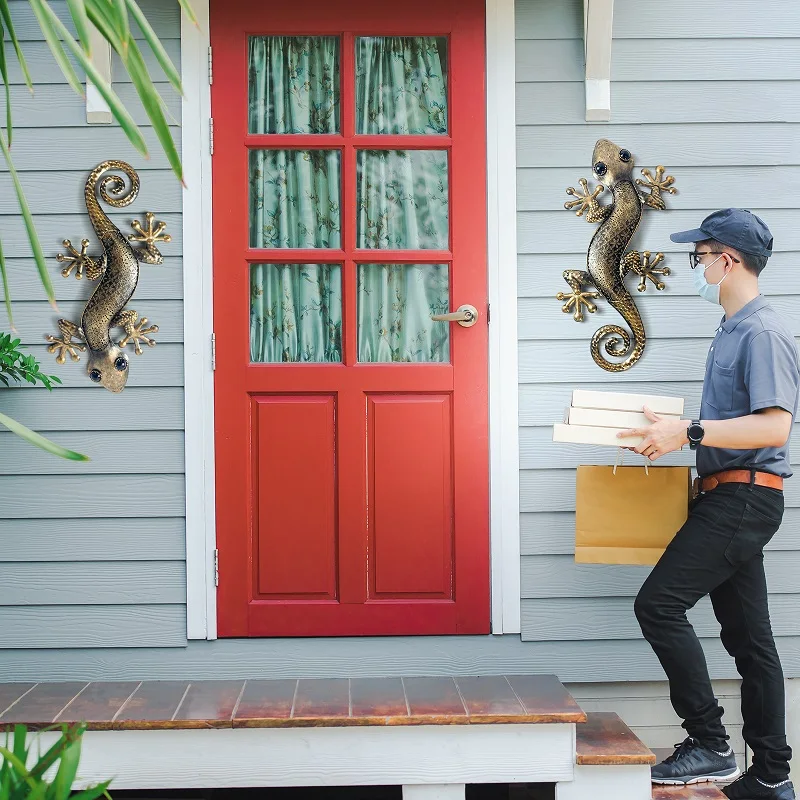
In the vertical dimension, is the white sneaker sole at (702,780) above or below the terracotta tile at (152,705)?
below

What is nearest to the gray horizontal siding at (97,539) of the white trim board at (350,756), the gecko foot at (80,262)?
the white trim board at (350,756)

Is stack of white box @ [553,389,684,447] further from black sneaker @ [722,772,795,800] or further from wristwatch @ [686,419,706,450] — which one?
black sneaker @ [722,772,795,800]

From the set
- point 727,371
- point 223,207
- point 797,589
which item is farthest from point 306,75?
point 797,589

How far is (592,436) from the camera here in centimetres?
254

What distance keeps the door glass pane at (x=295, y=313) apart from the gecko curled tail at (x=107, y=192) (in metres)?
0.45

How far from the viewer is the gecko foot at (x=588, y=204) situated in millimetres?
3021

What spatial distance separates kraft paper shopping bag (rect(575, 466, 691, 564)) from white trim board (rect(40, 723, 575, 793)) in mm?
500

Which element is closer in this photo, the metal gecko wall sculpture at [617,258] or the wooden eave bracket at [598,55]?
the wooden eave bracket at [598,55]

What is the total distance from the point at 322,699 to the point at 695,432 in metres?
1.29

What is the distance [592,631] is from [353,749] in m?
0.90

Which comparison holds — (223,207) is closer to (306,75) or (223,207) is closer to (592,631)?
(306,75)

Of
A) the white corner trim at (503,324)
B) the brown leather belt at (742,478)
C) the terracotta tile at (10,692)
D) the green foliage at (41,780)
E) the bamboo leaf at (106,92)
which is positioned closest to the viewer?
the bamboo leaf at (106,92)

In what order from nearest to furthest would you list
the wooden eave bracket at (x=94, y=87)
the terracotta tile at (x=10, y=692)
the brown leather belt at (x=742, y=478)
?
the brown leather belt at (x=742, y=478) < the terracotta tile at (x=10, y=692) < the wooden eave bracket at (x=94, y=87)

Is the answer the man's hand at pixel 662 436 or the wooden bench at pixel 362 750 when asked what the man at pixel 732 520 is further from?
the wooden bench at pixel 362 750
